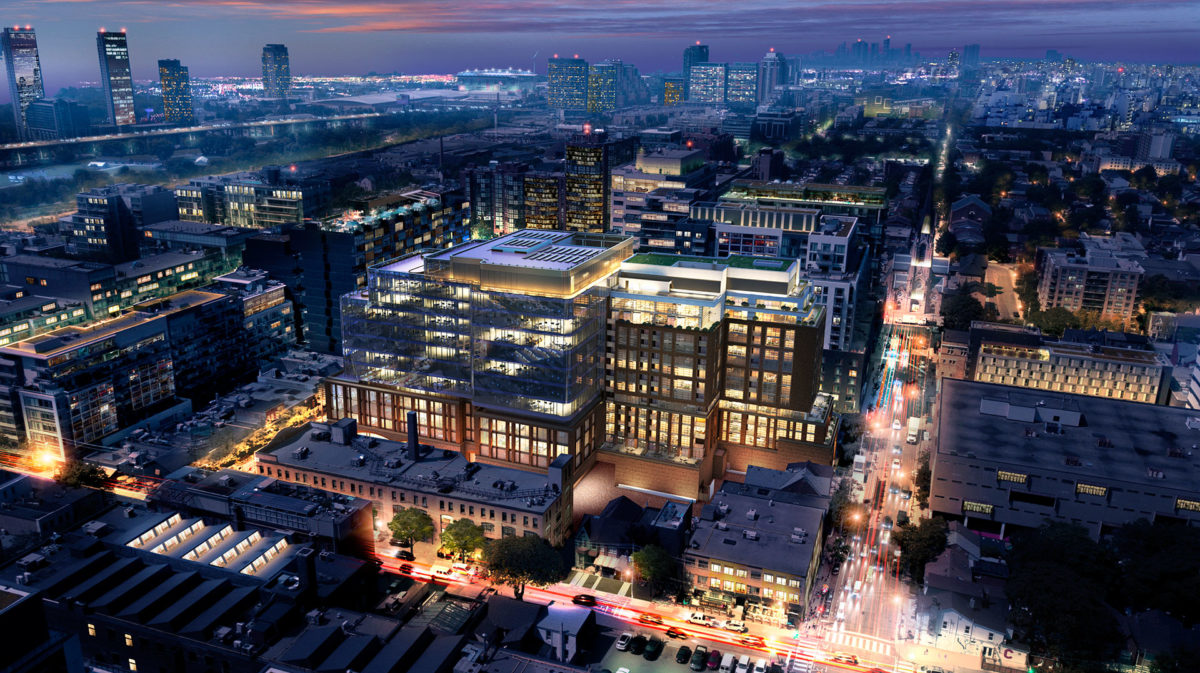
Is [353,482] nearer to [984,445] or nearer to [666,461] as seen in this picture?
[666,461]

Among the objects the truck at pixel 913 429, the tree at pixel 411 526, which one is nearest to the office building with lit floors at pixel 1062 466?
the truck at pixel 913 429

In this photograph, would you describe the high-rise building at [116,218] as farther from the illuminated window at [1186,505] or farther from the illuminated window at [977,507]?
the illuminated window at [1186,505]

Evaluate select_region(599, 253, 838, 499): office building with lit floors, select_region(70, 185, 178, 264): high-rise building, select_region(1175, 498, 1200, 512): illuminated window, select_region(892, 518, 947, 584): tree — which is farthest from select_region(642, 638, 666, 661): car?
select_region(70, 185, 178, 264): high-rise building

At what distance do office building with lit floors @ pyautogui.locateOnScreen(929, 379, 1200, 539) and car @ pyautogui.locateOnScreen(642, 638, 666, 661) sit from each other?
1427 inches

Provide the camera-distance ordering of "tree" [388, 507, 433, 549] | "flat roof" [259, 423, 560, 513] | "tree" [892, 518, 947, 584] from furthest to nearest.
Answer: "flat roof" [259, 423, 560, 513]
"tree" [388, 507, 433, 549]
"tree" [892, 518, 947, 584]

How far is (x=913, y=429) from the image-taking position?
10806 cm

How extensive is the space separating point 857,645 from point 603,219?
140m

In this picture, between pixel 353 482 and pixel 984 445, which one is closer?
pixel 353 482

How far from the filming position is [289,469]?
83.1 metres

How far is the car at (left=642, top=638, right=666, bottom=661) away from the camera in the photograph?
65.1 m

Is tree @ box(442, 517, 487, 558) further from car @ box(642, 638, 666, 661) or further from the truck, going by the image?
the truck

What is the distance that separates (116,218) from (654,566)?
443 feet

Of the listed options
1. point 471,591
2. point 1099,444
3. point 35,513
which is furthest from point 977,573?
point 35,513

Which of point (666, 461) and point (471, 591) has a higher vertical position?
point (666, 461)
